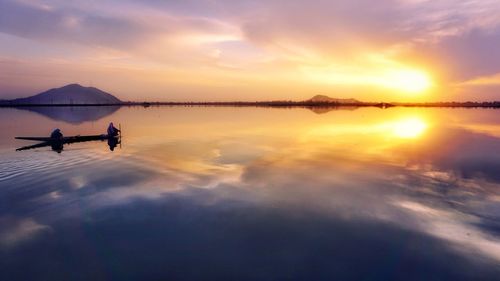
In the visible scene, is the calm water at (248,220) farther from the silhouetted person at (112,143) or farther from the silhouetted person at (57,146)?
the silhouetted person at (112,143)

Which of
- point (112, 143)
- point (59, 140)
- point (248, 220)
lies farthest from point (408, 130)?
point (59, 140)

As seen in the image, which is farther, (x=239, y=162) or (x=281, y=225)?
(x=239, y=162)

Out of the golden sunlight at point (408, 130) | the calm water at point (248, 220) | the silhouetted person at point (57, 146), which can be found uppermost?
the golden sunlight at point (408, 130)

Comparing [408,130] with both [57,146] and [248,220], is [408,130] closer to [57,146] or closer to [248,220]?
[248,220]

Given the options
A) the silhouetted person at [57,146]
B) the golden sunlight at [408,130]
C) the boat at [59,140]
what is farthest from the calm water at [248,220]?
the golden sunlight at [408,130]

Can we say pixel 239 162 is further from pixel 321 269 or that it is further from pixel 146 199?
pixel 321 269

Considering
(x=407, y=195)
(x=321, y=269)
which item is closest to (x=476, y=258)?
(x=321, y=269)

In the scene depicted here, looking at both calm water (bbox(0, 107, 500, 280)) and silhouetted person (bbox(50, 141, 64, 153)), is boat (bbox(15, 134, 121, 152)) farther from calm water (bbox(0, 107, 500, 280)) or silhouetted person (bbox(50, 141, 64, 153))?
calm water (bbox(0, 107, 500, 280))

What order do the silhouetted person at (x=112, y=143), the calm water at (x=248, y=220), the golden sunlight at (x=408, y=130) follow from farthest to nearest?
the golden sunlight at (x=408, y=130) < the silhouetted person at (x=112, y=143) < the calm water at (x=248, y=220)

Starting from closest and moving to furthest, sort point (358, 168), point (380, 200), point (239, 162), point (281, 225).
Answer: point (281, 225)
point (380, 200)
point (358, 168)
point (239, 162)

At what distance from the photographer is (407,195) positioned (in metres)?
20.0

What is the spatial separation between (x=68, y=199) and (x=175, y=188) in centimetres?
655

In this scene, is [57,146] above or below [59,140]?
below

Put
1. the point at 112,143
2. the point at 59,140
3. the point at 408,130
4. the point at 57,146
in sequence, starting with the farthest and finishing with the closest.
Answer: the point at 408,130, the point at 112,143, the point at 59,140, the point at 57,146
